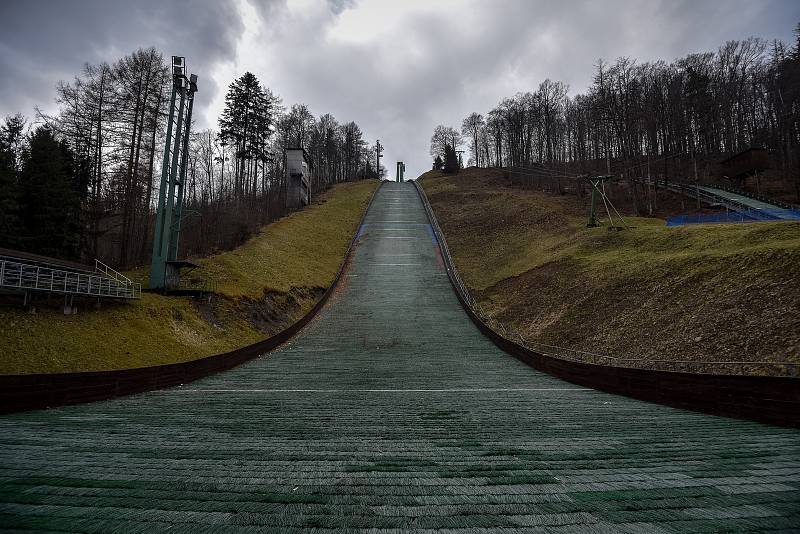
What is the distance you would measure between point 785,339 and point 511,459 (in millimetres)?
8574

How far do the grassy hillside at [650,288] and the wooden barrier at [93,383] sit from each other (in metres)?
13.0

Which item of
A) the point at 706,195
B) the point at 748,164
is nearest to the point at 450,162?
the point at 748,164

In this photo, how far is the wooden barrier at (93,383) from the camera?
7695mm

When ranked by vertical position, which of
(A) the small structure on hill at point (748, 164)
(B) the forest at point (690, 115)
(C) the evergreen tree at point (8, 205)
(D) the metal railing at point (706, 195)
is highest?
(B) the forest at point (690, 115)

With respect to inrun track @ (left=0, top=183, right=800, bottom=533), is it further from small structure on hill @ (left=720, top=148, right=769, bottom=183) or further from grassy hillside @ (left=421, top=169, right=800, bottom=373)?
small structure on hill @ (left=720, top=148, right=769, bottom=183)

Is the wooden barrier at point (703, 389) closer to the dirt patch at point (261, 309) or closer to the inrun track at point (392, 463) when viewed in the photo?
the inrun track at point (392, 463)

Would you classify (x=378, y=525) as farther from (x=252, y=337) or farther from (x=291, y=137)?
(x=291, y=137)

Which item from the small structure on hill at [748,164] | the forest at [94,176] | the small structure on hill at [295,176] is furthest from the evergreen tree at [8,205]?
the small structure on hill at [748,164]

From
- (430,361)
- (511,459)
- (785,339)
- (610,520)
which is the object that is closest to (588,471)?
(511,459)

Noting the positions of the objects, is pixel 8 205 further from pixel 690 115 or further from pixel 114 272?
pixel 690 115

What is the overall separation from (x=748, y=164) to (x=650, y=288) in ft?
99.9

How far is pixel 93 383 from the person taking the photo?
895 centimetres

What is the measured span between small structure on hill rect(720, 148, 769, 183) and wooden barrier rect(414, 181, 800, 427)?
36.1 m

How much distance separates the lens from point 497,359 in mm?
14562
